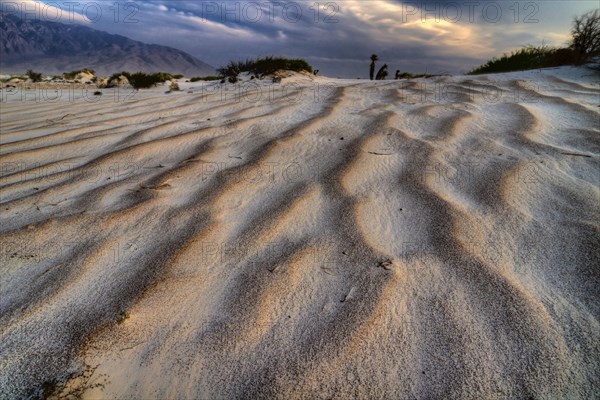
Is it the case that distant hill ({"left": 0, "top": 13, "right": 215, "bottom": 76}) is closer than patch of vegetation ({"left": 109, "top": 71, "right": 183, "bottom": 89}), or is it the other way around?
patch of vegetation ({"left": 109, "top": 71, "right": 183, "bottom": 89})

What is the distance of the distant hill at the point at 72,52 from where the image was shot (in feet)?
379

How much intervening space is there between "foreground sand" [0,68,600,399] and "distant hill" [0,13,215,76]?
117975 millimetres

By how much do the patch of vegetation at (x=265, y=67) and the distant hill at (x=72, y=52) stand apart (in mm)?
113038

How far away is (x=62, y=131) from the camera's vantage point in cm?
290

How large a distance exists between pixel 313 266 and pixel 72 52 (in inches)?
6980

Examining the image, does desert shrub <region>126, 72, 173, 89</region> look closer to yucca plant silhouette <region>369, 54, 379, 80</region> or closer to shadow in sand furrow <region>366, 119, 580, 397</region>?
yucca plant silhouette <region>369, 54, 379, 80</region>

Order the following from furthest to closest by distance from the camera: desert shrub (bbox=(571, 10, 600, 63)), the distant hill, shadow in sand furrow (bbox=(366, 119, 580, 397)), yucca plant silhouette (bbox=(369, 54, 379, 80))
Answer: the distant hill
yucca plant silhouette (bbox=(369, 54, 379, 80))
desert shrub (bbox=(571, 10, 600, 63))
shadow in sand furrow (bbox=(366, 119, 580, 397))

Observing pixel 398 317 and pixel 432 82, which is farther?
pixel 432 82

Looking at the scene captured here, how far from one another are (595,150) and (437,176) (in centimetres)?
87

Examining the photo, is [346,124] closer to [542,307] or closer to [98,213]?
[98,213]

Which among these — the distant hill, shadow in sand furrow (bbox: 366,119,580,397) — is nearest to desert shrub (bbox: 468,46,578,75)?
shadow in sand furrow (bbox: 366,119,580,397)

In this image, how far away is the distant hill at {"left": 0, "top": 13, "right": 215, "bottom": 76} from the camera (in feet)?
379

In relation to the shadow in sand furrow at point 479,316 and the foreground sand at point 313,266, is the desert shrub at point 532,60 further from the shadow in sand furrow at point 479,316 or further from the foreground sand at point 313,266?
the shadow in sand furrow at point 479,316


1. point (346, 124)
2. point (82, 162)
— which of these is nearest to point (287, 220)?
point (346, 124)
